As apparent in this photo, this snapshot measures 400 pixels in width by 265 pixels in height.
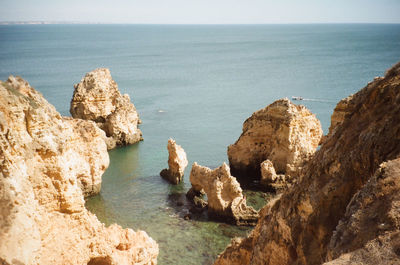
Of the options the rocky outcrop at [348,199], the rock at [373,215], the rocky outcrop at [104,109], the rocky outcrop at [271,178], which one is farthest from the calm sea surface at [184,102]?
the rock at [373,215]

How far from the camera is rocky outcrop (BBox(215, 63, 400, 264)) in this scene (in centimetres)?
596

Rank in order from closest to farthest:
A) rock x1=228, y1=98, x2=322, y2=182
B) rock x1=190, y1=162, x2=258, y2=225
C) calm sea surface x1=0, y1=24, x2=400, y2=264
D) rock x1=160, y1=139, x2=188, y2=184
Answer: rock x1=190, y1=162, x2=258, y2=225 < calm sea surface x1=0, y1=24, x2=400, y2=264 < rock x1=228, y1=98, x2=322, y2=182 < rock x1=160, y1=139, x2=188, y2=184

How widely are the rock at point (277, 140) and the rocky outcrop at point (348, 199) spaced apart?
2080cm

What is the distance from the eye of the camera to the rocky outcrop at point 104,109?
143ft

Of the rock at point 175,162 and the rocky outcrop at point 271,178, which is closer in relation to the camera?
the rocky outcrop at point 271,178

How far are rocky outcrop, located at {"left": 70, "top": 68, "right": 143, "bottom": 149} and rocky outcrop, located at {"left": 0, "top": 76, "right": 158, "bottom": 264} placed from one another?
28968 millimetres

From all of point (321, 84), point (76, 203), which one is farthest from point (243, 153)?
point (321, 84)

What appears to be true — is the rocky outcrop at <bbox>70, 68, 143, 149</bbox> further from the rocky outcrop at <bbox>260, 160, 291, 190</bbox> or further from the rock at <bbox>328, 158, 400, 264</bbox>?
the rock at <bbox>328, 158, 400, 264</bbox>

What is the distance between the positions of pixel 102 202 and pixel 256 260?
2175 cm

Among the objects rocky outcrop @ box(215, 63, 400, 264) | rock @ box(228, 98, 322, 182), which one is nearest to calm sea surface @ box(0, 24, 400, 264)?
rock @ box(228, 98, 322, 182)

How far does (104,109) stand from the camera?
4484cm

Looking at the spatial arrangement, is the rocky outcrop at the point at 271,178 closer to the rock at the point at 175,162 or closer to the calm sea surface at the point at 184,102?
the calm sea surface at the point at 184,102

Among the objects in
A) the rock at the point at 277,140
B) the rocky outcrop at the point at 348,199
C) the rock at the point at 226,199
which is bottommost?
the rock at the point at 226,199

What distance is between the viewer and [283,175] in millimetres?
30688
